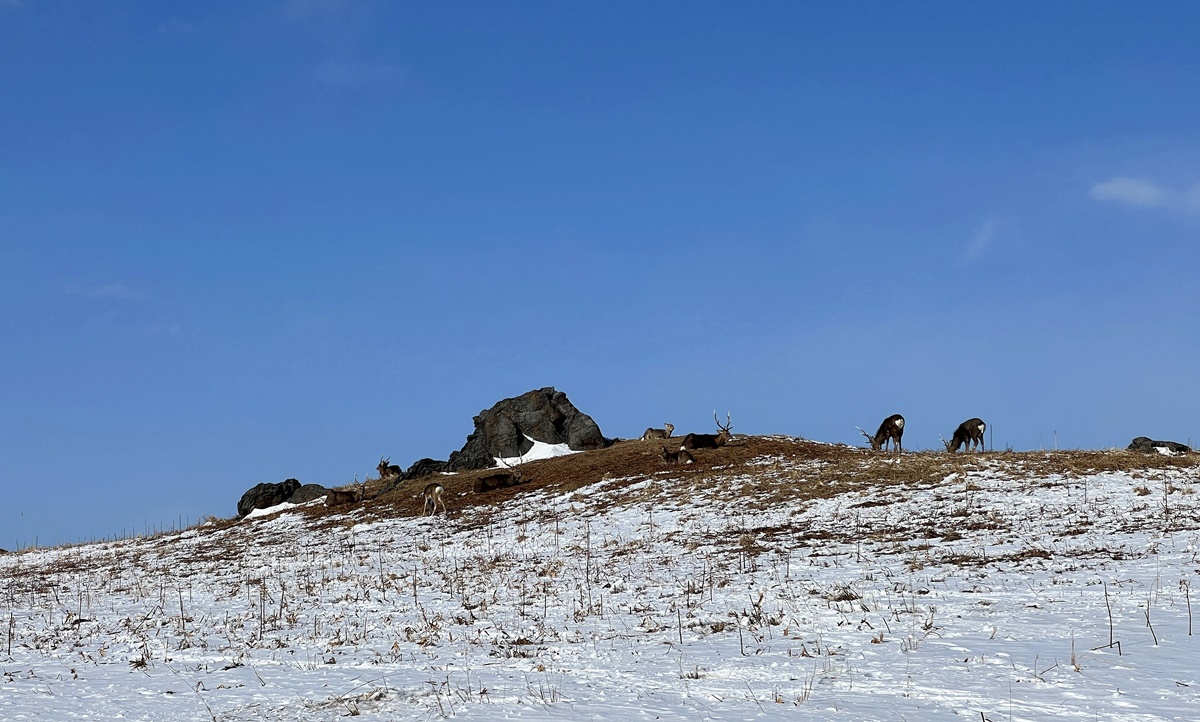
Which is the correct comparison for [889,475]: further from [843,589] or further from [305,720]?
[305,720]

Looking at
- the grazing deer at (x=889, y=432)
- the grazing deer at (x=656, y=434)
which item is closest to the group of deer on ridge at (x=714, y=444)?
the grazing deer at (x=889, y=432)

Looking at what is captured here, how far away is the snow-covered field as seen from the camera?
818 centimetres

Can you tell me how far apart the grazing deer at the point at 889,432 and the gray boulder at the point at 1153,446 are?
7.40 meters

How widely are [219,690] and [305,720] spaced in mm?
1988

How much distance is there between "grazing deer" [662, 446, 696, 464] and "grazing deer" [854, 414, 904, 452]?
7.00 m

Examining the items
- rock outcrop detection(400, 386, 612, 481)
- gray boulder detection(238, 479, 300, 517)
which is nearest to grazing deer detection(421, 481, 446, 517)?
rock outcrop detection(400, 386, 612, 481)

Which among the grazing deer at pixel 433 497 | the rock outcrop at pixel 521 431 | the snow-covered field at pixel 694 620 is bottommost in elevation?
the snow-covered field at pixel 694 620

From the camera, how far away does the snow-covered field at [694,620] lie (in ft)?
26.8

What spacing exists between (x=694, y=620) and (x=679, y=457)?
21.4m

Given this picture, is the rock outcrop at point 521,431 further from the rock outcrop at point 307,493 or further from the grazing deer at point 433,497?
the grazing deer at point 433,497

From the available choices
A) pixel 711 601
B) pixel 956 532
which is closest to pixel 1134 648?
pixel 711 601

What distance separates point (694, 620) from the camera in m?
11.8

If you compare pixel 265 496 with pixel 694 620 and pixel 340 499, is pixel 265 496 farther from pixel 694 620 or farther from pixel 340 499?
pixel 694 620

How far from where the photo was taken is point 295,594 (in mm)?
16828
